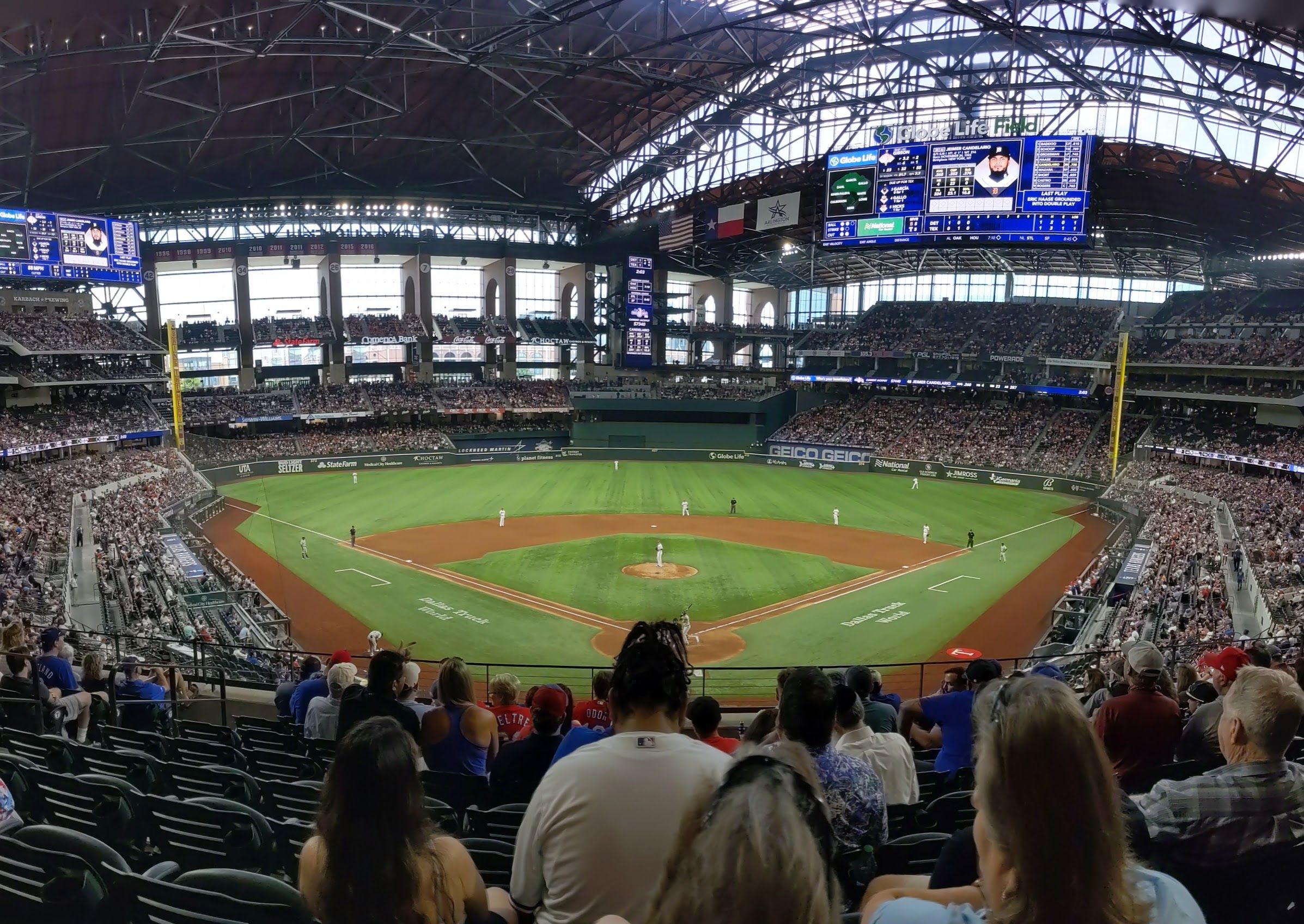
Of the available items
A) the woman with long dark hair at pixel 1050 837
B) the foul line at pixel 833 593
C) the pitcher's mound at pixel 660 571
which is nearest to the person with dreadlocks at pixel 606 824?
the woman with long dark hair at pixel 1050 837

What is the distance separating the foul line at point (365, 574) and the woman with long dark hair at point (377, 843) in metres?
29.4

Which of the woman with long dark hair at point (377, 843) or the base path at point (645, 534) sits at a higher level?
the woman with long dark hair at point (377, 843)

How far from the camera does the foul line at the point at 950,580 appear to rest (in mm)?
30273

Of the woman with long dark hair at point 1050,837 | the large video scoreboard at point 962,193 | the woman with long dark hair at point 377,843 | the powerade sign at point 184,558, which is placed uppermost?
the large video scoreboard at point 962,193

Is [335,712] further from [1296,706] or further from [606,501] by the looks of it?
[606,501]

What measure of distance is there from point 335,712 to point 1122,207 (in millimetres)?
50082

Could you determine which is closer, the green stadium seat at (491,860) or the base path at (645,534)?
the green stadium seat at (491,860)

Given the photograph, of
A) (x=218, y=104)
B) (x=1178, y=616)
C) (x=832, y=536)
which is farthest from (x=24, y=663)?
(x=218, y=104)

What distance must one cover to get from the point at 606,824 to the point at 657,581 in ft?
93.6

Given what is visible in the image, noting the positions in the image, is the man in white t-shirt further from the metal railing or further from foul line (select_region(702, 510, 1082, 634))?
foul line (select_region(702, 510, 1082, 634))

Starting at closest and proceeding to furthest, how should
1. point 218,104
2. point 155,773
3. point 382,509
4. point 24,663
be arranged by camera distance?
point 155,773 → point 24,663 → point 218,104 → point 382,509

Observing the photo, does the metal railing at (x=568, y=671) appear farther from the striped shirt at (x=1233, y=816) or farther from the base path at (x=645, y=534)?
the base path at (x=645, y=534)

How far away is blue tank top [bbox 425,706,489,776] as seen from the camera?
6.81 meters

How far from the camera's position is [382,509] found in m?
45.2
